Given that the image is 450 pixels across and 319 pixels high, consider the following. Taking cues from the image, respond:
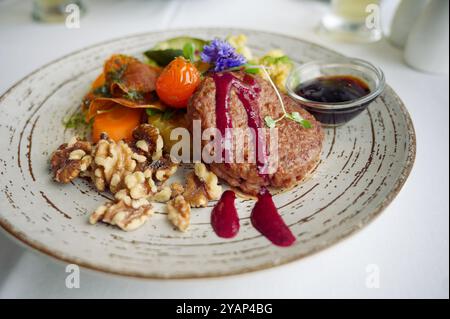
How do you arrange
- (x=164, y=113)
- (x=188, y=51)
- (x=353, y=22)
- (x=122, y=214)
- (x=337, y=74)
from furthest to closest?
(x=353, y=22) → (x=337, y=74) → (x=188, y=51) → (x=164, y=113) → (x=122, y=214)

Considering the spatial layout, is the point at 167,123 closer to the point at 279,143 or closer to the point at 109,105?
the point at 109,105

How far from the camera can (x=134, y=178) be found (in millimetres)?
2326

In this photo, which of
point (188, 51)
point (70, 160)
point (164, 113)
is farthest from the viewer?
point (188, 51)

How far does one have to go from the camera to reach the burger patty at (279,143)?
2359 millimetres

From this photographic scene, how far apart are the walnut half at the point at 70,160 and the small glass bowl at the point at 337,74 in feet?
4.31

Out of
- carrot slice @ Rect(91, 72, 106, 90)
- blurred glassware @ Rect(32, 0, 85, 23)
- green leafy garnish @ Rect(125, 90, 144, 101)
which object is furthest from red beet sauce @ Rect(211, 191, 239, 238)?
blurred glassware @ Rect(32, 0, 85, 23)

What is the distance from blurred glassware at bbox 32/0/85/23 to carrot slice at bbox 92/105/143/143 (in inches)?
84.2

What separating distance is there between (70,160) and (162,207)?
1.93ft

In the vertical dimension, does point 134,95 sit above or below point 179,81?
below

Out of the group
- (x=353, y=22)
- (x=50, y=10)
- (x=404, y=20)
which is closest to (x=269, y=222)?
(x=404, y=20)

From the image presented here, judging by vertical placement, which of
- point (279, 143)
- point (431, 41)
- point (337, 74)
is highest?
point (431, 41)

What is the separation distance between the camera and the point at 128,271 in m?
1.81

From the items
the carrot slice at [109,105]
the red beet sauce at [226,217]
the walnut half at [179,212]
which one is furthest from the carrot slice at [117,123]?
the red beet sauce at [226,217]

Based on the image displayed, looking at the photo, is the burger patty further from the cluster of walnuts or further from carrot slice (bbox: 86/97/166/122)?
carrot slice (bbox: 86/97/166/122)
